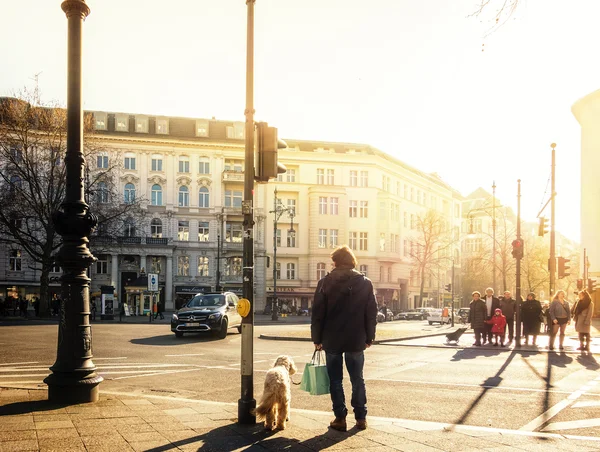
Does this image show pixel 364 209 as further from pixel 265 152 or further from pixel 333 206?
pixel 265 152

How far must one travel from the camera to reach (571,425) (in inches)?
295

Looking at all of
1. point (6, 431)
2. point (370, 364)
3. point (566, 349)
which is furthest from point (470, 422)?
point (566, 349)

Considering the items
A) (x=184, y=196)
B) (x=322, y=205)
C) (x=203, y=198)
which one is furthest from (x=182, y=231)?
(x=322, y=205)

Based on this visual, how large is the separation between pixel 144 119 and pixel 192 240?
13456 millimetres

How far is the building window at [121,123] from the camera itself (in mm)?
64812

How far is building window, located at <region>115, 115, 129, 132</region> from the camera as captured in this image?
64.8 meters

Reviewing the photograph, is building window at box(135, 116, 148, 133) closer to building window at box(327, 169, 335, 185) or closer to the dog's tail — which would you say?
building window at box(327, 169, 335, 185)

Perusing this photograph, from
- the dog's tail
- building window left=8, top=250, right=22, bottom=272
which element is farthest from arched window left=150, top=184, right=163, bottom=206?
the dog's tail

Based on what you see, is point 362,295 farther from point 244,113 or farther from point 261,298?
point 261,298

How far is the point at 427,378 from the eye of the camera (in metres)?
12.1

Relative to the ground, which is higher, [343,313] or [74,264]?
[74,264]

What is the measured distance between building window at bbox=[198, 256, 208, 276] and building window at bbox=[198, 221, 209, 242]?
73.7 inches

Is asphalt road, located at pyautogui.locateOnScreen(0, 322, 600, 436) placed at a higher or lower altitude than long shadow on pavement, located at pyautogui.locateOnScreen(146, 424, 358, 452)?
lower

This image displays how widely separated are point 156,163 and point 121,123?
541 centimetres
